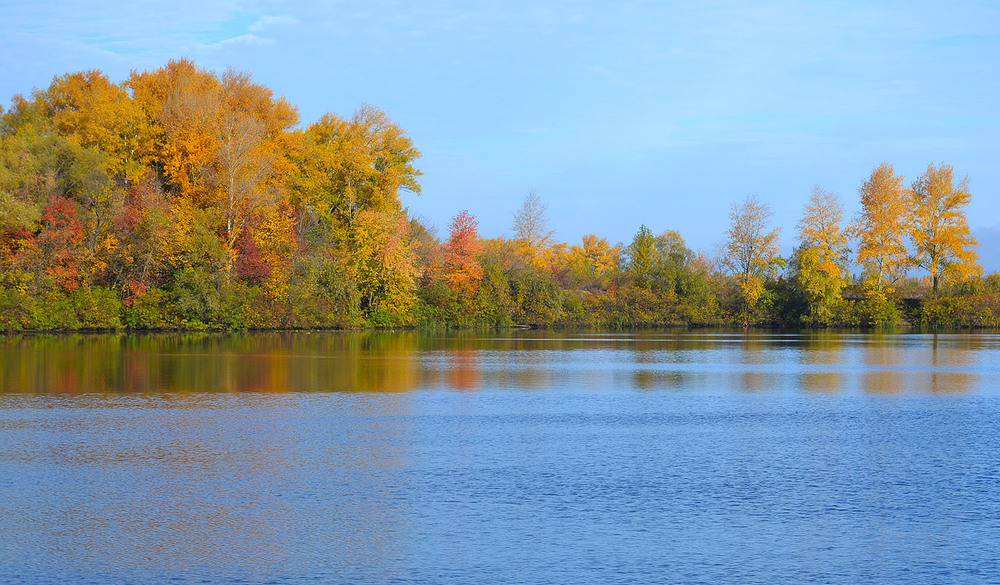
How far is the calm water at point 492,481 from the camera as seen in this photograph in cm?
670

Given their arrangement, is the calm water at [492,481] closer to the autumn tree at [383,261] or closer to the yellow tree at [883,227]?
the autumn tree at [383,261]

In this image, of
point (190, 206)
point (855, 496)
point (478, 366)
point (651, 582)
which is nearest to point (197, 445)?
point (651, 582)

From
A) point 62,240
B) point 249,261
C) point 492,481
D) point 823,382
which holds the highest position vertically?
point 62,240

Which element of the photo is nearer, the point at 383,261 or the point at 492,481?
the point at 492,481

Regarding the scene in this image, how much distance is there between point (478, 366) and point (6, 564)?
59.5 feet

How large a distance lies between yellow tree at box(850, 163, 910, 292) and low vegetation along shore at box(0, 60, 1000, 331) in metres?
0.14

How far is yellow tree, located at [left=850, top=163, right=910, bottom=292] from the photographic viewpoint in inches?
2372

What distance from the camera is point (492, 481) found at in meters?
9.35

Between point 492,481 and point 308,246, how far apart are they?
141 ft

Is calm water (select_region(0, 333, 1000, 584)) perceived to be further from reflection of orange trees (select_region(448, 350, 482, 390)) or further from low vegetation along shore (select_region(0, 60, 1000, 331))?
low vegetation along shore (select_region(0, 60, 1000, 331))

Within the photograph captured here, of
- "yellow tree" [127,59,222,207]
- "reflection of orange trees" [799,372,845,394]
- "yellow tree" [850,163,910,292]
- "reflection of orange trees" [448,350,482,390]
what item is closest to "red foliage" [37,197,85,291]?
"yellow tree" [127,59,222,207]

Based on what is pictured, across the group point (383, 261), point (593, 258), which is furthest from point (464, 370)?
point (593, 258)

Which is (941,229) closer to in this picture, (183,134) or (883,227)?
(883,227)

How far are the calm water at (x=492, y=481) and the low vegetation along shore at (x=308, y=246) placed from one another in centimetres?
2364
